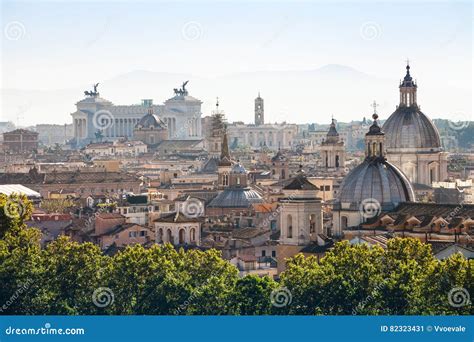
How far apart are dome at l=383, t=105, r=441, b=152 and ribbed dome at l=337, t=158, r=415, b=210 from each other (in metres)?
26.1

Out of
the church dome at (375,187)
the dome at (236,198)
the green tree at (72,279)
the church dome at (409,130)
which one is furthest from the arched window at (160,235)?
the church dome at (409,130)

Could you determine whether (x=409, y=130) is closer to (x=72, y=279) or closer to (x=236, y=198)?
(x=236, y=198)

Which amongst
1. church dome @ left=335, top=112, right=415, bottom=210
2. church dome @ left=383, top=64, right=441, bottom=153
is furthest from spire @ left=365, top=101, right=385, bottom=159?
church dome @ left=383, top=64, right=441, bottom=153

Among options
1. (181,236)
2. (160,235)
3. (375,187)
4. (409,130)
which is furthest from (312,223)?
(409,130)

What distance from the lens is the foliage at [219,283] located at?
A: 171ft

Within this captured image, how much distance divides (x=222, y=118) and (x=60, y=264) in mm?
85193

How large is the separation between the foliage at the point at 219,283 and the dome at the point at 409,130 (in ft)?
125

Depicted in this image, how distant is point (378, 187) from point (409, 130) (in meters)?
27.6

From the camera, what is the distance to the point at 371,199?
231ft

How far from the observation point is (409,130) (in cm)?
9800

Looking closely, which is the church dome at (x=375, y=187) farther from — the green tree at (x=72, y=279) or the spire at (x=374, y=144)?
the green tree at (x=72, y=279)

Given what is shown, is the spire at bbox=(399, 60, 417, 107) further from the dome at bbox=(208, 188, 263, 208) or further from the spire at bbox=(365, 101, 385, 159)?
the spire at bbox=(365, 101, 385, 159)
